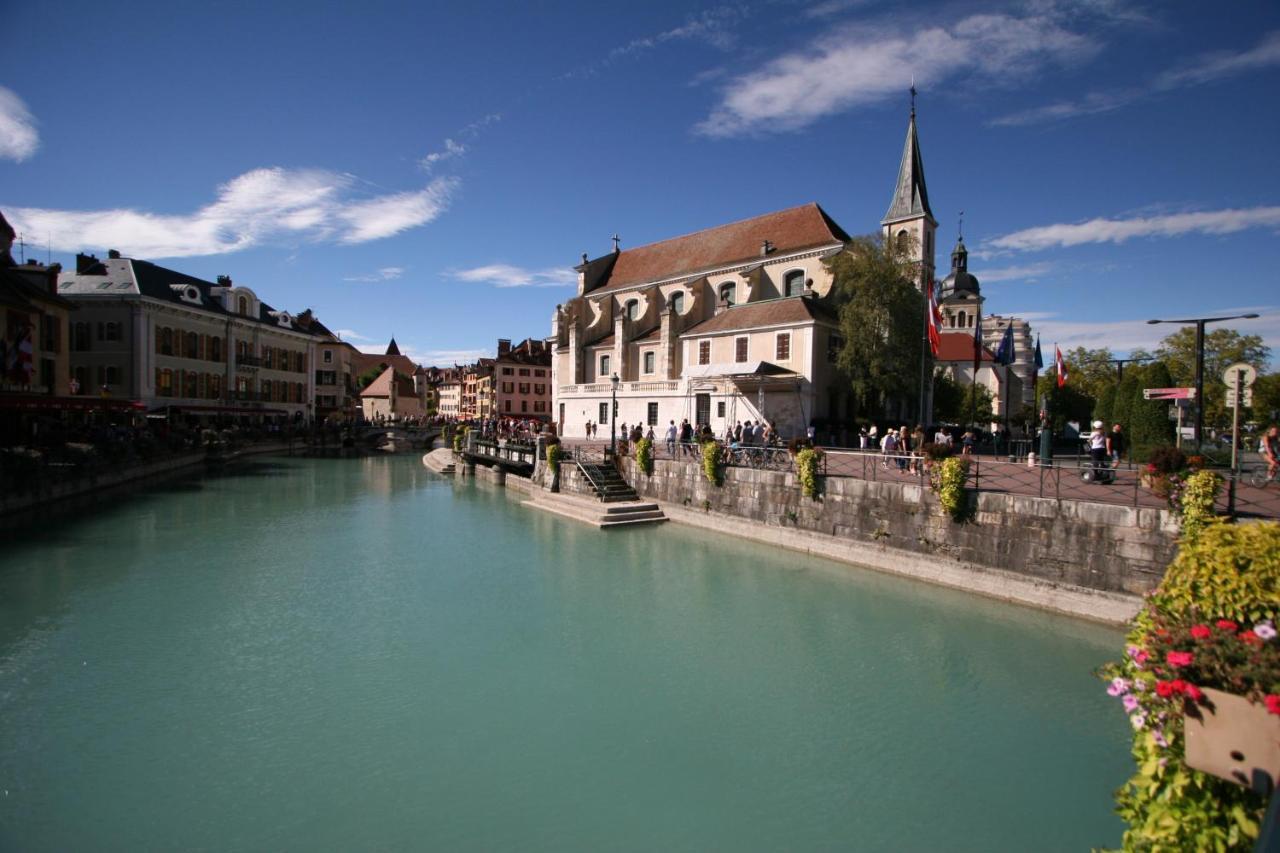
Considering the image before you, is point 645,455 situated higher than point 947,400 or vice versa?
point 947,400

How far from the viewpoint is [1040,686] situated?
999 cm

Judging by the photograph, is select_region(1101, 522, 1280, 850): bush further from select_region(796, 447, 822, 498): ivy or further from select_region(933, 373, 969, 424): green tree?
select_region(933, 373, 969, 424): green tree

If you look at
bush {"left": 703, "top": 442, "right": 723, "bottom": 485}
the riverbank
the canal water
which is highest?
bush {"left": 703, "top": 442, "right": 723, "bottom": 485}

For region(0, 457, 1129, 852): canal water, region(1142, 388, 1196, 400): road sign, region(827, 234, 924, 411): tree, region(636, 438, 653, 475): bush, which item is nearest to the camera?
region(0, 457, 1129, 852): canal water

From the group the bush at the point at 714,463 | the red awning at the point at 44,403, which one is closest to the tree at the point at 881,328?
the bush at the point at 714,463

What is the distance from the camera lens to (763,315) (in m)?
33.5

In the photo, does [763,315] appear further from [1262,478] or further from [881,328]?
[1262,478]

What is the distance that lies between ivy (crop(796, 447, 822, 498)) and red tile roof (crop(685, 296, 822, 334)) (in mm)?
14209

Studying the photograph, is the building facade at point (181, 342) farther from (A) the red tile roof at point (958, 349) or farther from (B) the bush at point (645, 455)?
(A) the red tile roof at point (958, 349)

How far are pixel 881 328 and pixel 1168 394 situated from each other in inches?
538

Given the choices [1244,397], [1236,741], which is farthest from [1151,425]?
[1236,741]

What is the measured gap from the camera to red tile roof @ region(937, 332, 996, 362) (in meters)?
63.1

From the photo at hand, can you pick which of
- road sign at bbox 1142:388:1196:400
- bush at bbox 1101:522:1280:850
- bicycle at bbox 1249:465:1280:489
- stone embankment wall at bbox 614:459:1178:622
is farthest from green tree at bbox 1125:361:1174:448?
bush at bbox 1101:522:1280:850

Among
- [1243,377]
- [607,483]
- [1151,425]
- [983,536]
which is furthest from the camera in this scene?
[607,483]
